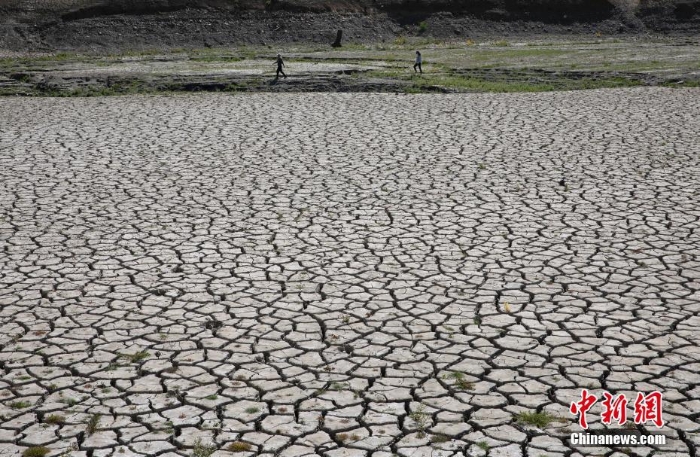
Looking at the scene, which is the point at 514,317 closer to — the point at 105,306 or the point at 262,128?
the point at 105,306

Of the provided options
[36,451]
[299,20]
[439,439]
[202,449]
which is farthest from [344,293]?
[299,20]

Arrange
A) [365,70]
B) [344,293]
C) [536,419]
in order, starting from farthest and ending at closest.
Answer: [365,70] < [344,293] < [536,419]

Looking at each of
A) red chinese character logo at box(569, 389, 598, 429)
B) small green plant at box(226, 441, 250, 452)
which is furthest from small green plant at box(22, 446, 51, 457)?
red chinese character logo at box(569, 389, 598, 429)

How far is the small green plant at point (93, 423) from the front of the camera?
5066 millimetres

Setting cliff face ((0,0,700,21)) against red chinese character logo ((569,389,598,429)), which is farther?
cliff face ((0,0,700,21))

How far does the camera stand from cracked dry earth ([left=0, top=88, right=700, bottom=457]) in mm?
5188

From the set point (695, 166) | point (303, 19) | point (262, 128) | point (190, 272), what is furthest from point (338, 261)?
point (303, 19)

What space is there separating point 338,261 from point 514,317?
211cm

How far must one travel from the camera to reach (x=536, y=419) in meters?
5.12

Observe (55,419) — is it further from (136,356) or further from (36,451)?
(136,356)

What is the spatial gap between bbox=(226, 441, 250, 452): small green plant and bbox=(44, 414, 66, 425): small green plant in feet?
3.64

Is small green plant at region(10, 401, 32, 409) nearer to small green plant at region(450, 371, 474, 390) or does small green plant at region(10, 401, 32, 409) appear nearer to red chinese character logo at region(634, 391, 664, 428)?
small green plant at region(450, 371, 474, 390)

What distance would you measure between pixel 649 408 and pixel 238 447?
2533 millimetres

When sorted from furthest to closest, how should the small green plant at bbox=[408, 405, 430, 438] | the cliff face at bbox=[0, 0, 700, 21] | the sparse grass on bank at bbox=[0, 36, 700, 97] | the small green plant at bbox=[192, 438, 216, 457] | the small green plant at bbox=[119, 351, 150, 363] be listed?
the cliff face at bbox=[0, 0, 700, 21] < the sparse grass on bank at bbox=[0, 36, 700, 97] < the small green plant at bbox=[119, 351, 150, 363] < the small green plant at bbox=[408, 405, 430, 438] < the small green plant at bbox=[192, 438, 216, 457]
